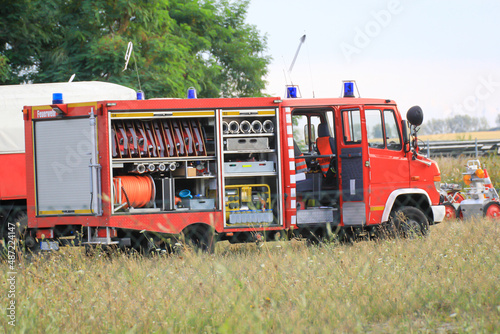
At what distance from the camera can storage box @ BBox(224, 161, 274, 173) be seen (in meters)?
9.27

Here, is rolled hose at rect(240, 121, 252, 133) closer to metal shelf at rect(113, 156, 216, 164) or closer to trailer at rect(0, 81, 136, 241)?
metal shelf at rect(113, 156, 216, 164)

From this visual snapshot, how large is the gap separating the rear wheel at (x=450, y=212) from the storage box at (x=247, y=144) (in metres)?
5.46

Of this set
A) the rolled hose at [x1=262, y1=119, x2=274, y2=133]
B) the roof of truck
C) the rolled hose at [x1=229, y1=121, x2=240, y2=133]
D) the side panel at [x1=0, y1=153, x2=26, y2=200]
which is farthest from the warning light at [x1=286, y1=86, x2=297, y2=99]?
the side panel at [x1=0, y1=153, x2=26, y2=200]

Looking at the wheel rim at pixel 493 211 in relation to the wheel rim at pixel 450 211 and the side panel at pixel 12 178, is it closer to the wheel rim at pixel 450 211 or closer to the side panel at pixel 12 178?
the wheel rim at pixel 450 211

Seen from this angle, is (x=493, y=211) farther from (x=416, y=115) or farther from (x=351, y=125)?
(x=351, y=125)

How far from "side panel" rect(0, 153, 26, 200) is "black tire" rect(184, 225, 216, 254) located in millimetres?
3866

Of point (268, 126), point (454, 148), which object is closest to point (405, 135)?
point (268, 126)

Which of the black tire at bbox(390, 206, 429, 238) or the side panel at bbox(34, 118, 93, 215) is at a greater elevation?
the side panel at bbox(34, 118, 93, 215)

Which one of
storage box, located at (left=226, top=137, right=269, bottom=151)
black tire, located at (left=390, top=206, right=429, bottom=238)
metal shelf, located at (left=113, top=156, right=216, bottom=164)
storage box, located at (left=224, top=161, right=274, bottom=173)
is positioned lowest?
black tire, located at (left=390, top=206, right=429, bottom=238)

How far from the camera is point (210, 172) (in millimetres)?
9312

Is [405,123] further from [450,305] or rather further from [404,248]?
[450,305]

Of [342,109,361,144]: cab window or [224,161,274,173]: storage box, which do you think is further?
[342,109,361,144]: cab window

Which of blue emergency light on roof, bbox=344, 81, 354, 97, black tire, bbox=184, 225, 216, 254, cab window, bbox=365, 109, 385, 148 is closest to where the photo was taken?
black tire, bbox=184, 225, 216, 254

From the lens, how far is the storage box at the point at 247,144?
9.29 metres
